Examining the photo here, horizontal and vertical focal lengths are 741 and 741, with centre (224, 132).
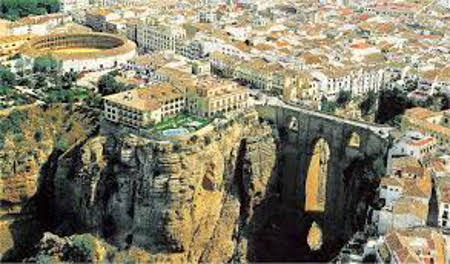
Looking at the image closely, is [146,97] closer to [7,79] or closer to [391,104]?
[7,79]

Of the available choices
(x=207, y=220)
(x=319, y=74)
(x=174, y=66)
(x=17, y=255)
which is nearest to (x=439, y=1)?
(x=319, y=74)

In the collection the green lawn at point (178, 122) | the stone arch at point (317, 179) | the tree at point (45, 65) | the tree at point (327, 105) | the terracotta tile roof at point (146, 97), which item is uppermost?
the terracotta tile roof at point (146, 97)

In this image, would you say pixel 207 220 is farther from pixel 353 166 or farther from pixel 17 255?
pixel 17 255

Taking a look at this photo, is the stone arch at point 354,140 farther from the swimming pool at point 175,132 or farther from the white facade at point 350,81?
the swimming pool at point 175,132

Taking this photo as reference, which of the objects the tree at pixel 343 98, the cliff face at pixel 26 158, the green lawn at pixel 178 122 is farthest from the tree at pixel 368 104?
the cliff face at pixel 26 158

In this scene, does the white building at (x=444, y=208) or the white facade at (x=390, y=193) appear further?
the white facade at (x=390, y=193)

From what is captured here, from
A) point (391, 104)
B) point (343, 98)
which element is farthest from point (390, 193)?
point (343, 98)
